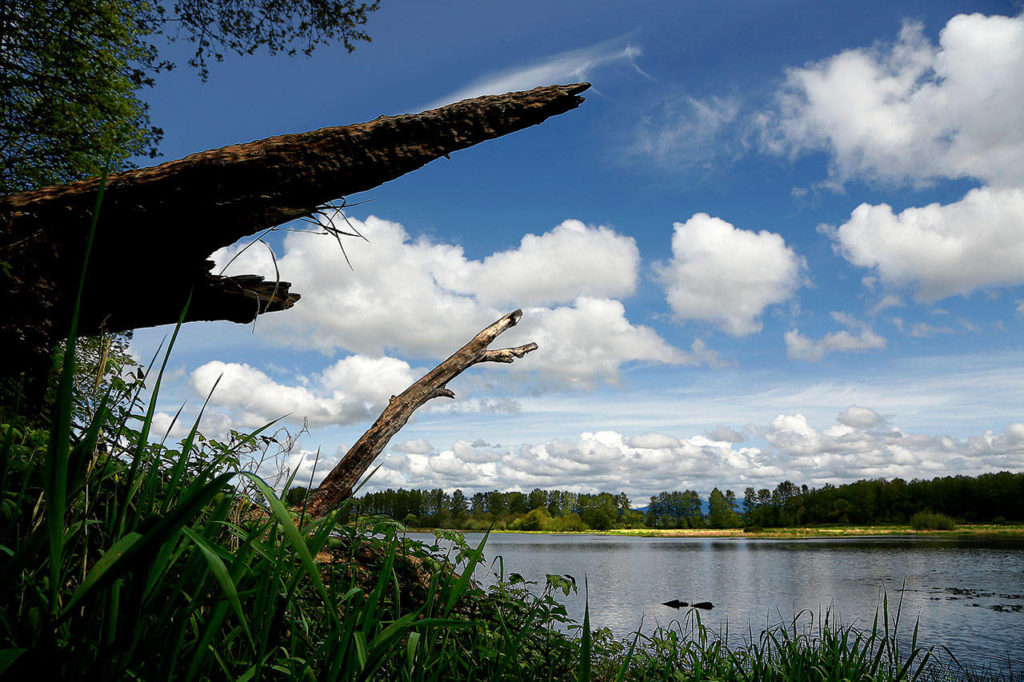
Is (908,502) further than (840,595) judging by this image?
Yes

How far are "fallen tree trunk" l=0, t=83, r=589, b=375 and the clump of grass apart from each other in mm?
113401

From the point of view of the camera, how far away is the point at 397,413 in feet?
21.3

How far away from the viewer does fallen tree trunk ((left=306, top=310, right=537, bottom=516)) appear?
6.05m

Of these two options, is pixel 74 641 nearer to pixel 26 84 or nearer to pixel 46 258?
pixel 46 258

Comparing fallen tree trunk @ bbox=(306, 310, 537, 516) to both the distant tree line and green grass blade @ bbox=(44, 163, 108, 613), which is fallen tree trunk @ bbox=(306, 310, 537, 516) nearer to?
green grass blade @ bbox=(44, 163, 108, 613)

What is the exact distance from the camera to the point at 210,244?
379 centimetres

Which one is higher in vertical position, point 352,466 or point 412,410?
point 412,410

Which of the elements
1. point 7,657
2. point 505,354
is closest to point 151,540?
point 7,657

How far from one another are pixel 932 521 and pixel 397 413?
111897 mm

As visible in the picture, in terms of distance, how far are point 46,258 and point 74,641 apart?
3.27m

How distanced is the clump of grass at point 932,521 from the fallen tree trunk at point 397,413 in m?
110

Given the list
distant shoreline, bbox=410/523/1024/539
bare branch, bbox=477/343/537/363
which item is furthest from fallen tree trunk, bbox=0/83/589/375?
distant shoreline, bbox=410/523/1024/539

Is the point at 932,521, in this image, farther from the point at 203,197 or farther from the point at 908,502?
the point at 203,197

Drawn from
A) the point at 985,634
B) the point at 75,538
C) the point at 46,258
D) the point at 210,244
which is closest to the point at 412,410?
the point at 210,244
